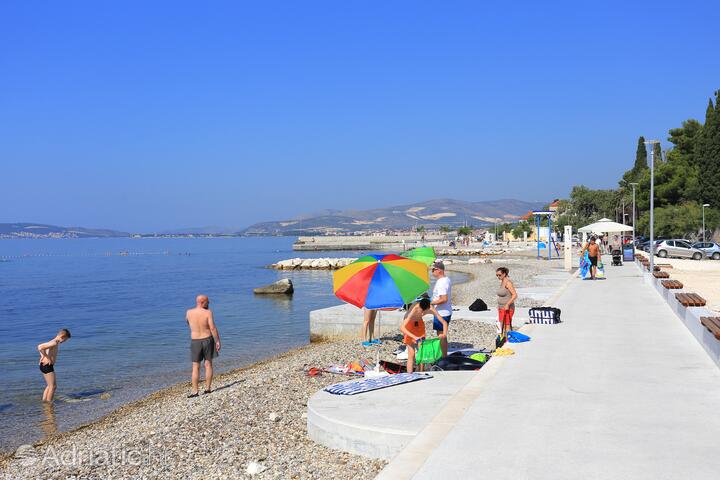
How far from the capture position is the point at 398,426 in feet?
20.6

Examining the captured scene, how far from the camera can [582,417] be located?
248 inches

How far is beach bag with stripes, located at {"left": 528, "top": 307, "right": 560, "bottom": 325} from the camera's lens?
42.8 feet

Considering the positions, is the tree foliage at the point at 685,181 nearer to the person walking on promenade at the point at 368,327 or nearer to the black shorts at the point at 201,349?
the person walking on promenade at the point at 368,327

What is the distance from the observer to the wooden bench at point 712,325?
8483 mm

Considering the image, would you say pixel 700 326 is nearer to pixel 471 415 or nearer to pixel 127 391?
pixel 471 415

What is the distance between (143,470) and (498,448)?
3.74 metres

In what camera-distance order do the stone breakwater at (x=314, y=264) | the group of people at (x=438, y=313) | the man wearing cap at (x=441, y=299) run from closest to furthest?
the group of people at (x=438, y=313) → the man wearing cap at (x=441, y=299) → the stone breakwater at (x=314, y=264)

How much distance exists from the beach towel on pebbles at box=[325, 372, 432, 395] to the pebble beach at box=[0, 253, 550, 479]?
59 centimetres

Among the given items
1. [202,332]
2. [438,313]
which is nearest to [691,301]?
[438,313]

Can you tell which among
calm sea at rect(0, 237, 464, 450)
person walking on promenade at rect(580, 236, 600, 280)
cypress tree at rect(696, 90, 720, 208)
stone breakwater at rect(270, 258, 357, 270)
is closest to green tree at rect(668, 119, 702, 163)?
cypress tree at rect(696, 90, 720, 208)

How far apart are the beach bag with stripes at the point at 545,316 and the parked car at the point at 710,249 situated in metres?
35.3

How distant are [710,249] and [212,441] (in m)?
43.4

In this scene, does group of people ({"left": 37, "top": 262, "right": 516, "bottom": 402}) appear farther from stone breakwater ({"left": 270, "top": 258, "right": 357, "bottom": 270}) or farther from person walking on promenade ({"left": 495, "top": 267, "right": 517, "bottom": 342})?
stone breakwater ({"left": 270, "top": 258, "right": 357, "bottom": 270})

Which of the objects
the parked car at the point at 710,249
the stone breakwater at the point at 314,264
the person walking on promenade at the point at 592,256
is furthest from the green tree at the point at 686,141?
the person walking on promenade at the point at 592,256
